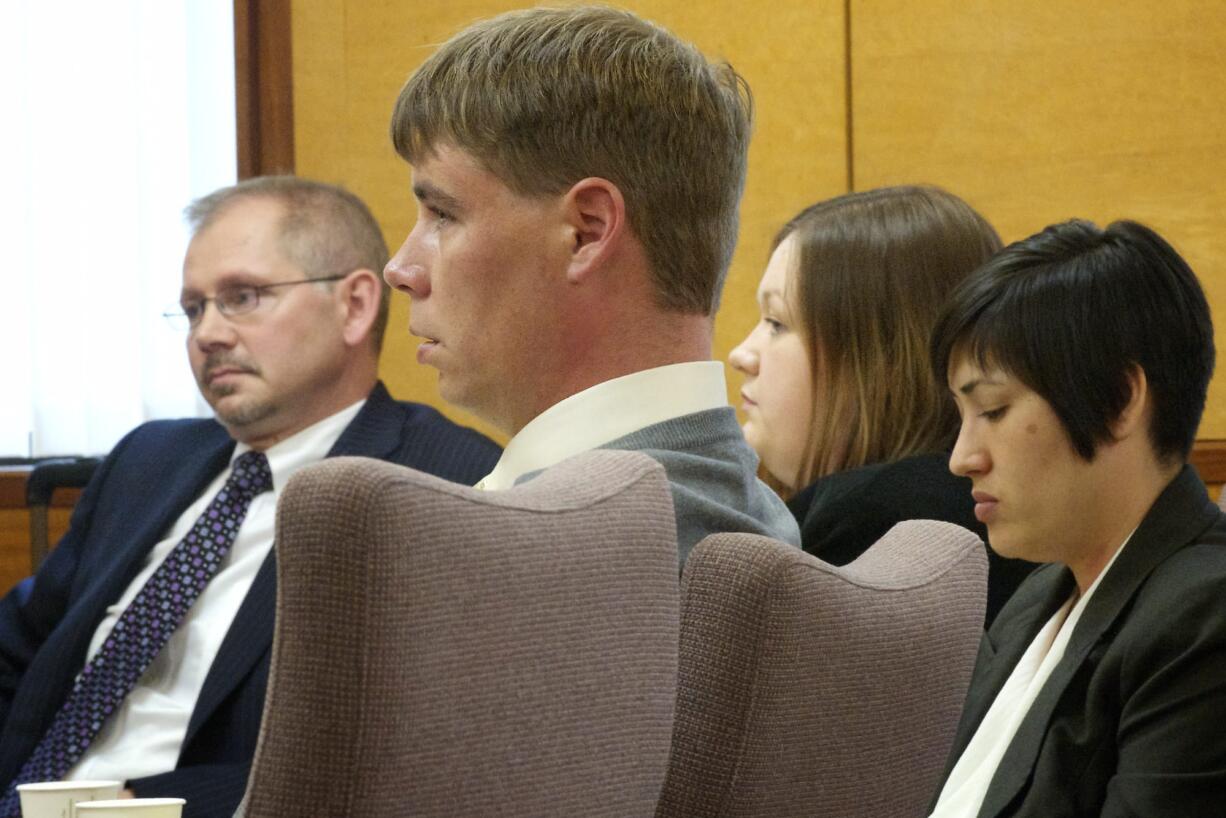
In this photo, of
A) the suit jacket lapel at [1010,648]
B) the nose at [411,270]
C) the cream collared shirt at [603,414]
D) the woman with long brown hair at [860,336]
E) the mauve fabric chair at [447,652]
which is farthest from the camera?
the woman with long brown hair at [860,336]

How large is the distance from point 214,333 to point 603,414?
5.95 ft

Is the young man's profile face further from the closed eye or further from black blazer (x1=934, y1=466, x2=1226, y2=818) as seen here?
black blazer (x1=934, y1=466, x2=1226, y2=818)

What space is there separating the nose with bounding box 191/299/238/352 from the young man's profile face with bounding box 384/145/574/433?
163cm

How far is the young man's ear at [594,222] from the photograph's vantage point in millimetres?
1324

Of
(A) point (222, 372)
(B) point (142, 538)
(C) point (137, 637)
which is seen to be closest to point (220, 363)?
(A) point (222, 372)

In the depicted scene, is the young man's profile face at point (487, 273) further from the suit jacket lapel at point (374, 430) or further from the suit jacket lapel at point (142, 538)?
the suit jacket lapel at point (142, 538)

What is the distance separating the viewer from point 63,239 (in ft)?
12.1

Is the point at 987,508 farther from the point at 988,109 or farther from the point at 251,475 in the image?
the point at 988,109

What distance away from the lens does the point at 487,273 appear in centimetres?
133

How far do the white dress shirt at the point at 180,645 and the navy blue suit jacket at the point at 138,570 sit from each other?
5cm

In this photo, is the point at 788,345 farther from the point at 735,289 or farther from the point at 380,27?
the point at 380,27

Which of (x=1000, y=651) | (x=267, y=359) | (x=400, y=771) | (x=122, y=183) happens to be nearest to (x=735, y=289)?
(x=267, y=359)

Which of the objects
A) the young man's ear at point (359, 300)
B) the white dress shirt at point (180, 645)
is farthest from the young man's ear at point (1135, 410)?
the young man's ear at point (359, 300)

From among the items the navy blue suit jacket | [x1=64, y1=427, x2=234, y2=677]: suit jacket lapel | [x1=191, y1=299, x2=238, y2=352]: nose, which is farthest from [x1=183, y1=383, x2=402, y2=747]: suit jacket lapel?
[x1=191, y1=299, x2=238, y2=352]: nose
